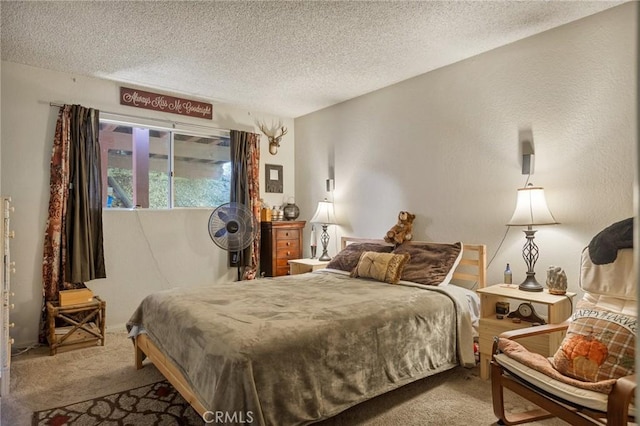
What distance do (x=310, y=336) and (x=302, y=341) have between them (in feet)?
0.19

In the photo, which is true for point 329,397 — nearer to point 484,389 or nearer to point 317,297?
point 317,297

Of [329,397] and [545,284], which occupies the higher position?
[545,284]

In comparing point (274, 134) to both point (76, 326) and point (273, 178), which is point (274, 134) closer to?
point (273, 178)

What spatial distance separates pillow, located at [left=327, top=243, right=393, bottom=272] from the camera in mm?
3590

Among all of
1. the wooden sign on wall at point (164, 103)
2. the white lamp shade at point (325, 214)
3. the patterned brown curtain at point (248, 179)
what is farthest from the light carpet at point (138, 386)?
the wooden sign on wall at point (164, 103)

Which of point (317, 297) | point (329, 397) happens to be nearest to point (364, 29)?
point (317, 297)

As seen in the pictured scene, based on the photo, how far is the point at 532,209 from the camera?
105 inches

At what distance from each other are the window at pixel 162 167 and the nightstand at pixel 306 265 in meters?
1.18

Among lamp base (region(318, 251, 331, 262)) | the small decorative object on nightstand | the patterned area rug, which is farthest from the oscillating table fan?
→ the small decorative object on nightstand

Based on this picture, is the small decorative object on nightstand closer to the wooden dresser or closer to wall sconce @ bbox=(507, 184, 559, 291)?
wall sconce @ bbox=(507, 184, 559, 291)

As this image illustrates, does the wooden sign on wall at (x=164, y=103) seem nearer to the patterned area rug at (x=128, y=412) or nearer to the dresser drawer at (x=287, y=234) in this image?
the dresser drawer at (x=287, y=234)

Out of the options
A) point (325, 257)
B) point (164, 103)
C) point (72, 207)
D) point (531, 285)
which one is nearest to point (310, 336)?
point (531, 285)

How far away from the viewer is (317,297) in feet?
8.51

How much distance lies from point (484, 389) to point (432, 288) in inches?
28.8
